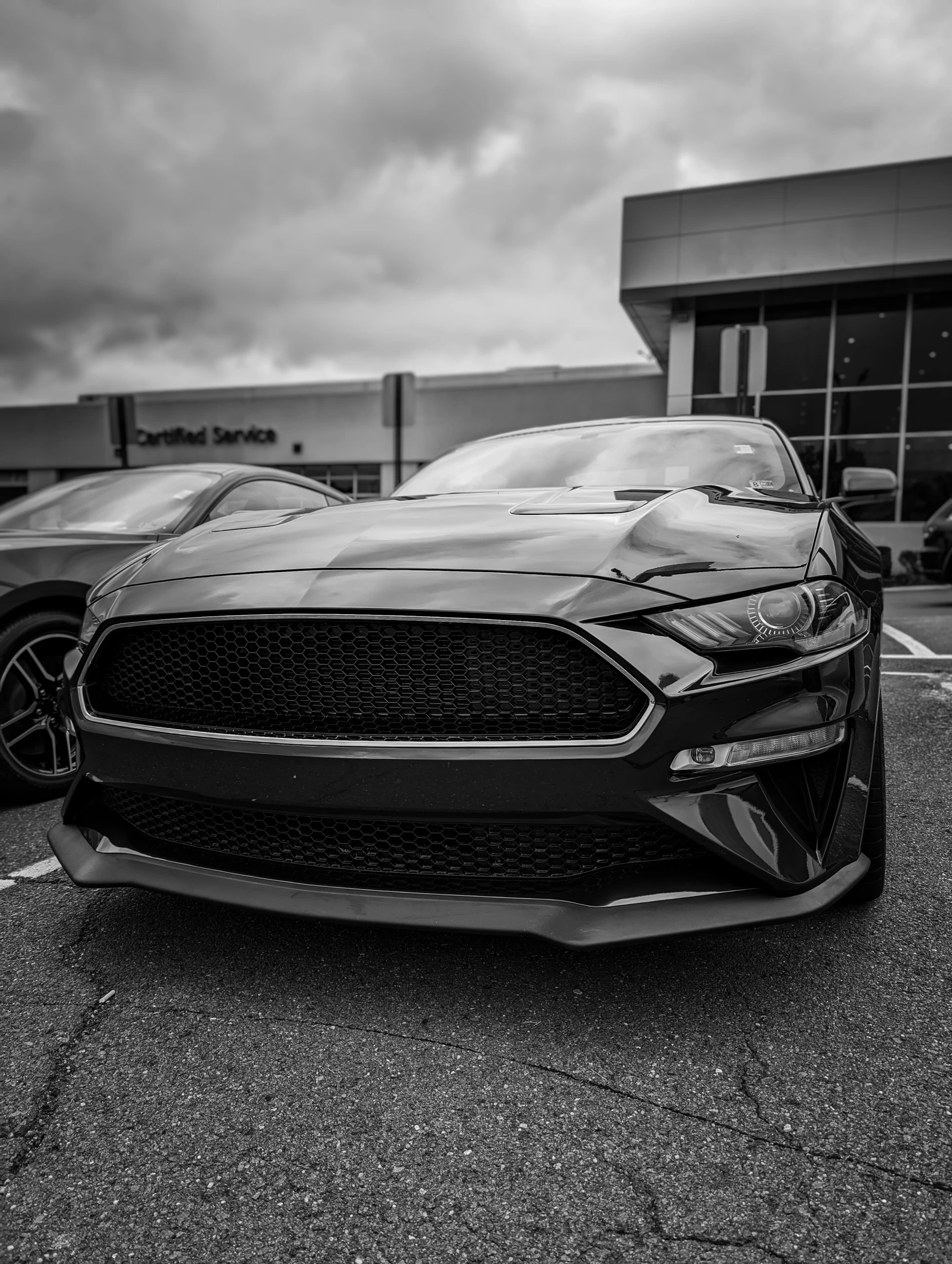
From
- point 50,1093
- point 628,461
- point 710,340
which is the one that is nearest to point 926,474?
point 710,340

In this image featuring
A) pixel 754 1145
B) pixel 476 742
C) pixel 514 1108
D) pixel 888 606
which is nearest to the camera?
pixel 754 1145

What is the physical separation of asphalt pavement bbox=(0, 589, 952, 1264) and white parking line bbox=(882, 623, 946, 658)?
462 centimetres

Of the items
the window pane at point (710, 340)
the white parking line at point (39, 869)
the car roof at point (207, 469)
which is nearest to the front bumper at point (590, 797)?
the white parking line at point (39, 869)

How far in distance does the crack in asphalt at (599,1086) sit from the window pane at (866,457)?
1746 cm

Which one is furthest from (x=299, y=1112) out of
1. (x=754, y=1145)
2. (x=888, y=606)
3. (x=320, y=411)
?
(x=320, y=411)

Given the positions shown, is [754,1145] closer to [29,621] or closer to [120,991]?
[120,991]

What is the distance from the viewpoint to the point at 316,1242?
127cm

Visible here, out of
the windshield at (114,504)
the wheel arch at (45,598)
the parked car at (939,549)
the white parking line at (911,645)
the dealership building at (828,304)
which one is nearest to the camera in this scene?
the wheel arch at (45,598)

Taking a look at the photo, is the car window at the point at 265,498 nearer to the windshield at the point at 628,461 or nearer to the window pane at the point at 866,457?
the windshield at the point at 628,461

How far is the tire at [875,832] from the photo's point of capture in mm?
2125

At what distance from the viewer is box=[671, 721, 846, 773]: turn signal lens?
5.57ft

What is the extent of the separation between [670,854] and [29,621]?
2.58 metres

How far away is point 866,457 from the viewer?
17.6m

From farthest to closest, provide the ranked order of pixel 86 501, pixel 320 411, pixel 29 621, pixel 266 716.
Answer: pixel 320 411, pixel 86 501, pixel 29 621, pixel 266 716
